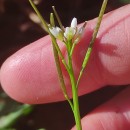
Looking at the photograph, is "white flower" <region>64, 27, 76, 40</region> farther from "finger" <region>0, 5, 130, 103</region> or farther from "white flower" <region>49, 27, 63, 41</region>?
"finger" <region>0, 5, 130, 103</region>

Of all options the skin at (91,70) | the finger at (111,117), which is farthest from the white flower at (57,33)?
the finger at (111,117)

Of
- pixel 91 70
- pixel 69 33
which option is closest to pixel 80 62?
pixel 91 70

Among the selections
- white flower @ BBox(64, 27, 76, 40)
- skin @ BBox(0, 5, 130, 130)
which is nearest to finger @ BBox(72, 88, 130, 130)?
skin @ BBox(0, 5, 130, 130)

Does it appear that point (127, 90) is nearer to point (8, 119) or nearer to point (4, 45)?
point (8, 119)

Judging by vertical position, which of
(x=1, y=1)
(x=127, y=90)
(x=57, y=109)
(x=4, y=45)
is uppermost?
(x=1, y=1)

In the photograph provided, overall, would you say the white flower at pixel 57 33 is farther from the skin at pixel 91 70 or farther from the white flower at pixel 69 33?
the skin at pixel 91 70

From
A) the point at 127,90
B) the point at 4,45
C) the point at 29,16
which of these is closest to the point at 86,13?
the point at 29,16

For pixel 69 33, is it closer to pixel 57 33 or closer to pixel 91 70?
pixel 57 33
